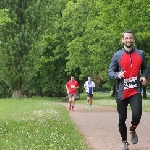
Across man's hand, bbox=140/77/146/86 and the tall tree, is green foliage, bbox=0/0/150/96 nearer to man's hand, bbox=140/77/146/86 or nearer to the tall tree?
the tall tree

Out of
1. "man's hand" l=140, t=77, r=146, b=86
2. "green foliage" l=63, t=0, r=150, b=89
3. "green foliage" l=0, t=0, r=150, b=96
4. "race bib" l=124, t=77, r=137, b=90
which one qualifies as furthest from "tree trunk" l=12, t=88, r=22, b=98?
"man's hand" l=140, t=77, r=146, b=86

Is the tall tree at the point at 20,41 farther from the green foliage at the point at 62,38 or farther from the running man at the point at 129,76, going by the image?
the running man at the point at 129,76

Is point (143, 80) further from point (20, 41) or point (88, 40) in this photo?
point (88, 40)

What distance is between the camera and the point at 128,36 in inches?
325

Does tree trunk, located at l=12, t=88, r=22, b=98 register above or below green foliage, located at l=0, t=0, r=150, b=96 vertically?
below

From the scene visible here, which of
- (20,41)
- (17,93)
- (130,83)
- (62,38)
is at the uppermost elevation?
(62,38)

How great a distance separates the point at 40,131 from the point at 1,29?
31.6 m

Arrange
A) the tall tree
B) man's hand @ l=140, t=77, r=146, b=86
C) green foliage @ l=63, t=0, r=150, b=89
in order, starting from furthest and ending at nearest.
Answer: green foliage @ l=63, t=0, r=150, b=89 → the tall tree → man's hand @ l=140, t=77, r=146, b=86

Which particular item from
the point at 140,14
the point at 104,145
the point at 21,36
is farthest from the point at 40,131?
the point at 21,36

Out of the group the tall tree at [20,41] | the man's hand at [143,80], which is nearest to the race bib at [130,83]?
the man's hand at [143,80]

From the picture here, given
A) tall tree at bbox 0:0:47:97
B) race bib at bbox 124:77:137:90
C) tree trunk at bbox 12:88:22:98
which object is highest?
tall tree at bbox 0:0:47:97

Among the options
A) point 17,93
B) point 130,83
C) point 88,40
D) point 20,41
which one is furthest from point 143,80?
point 88,40

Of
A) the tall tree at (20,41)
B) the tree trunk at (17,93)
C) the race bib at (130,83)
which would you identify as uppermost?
the tall tree at (20,41)

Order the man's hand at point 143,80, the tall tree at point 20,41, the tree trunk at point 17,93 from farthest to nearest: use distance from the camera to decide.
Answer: the tree trunk at point 17,93
the tall tree at point 20,41
the man's hand at point 143,80
